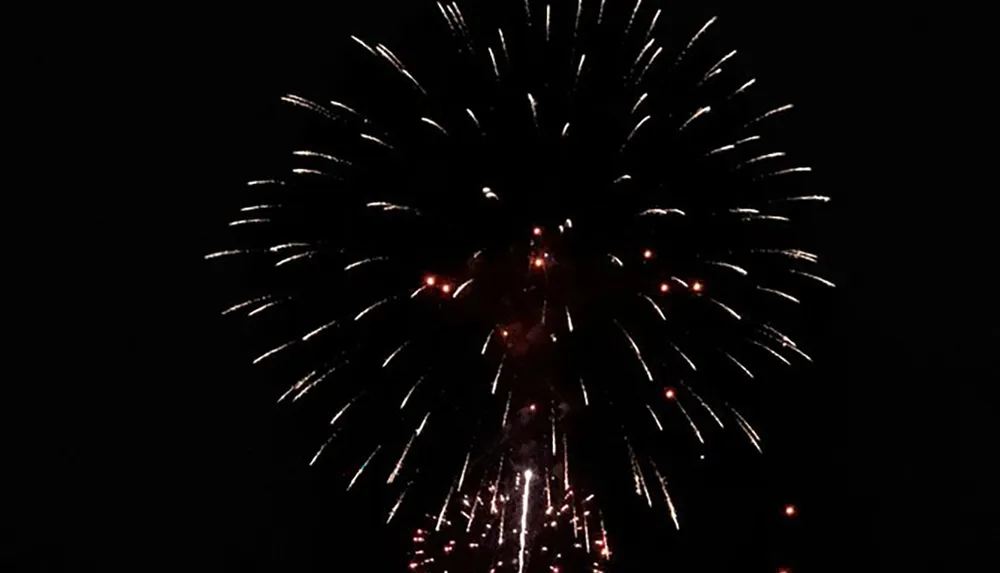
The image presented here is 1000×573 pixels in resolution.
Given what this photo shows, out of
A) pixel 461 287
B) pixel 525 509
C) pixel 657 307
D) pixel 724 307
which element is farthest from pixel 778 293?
pixel 525 509

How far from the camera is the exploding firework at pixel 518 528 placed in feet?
26.5

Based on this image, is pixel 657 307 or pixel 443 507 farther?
pixel 443 507

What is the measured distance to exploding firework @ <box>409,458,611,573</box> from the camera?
8062 millimetres

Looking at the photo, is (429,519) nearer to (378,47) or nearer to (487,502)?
(487,502)

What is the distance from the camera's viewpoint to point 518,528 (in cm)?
809

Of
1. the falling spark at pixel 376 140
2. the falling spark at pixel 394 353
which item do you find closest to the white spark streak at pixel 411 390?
the falling spark at pixel 394 353

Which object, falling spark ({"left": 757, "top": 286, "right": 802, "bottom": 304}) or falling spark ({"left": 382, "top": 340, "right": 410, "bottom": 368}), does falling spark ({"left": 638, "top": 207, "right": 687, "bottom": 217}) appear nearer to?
falling spark ({"left": 757, "top": 286, "right": 802, "bottom": 304})

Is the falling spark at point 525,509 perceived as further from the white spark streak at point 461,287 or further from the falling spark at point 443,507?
the white spark streak at point 461,287

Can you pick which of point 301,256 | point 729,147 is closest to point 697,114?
point 729,147

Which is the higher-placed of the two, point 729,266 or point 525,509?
point 729,266

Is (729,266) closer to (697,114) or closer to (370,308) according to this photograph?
(697,114)

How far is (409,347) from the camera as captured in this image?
7547 mm

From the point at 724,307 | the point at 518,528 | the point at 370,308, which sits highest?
the point at 724,307

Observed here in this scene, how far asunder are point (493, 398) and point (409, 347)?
69 cm
